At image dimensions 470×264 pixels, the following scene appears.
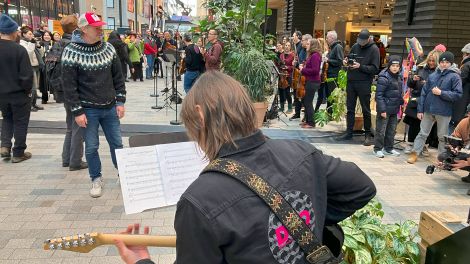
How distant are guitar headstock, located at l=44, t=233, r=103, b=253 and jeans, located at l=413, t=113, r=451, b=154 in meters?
5.29

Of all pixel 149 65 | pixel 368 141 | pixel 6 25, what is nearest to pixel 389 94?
pixel 368 141

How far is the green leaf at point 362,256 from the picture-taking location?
212 cm

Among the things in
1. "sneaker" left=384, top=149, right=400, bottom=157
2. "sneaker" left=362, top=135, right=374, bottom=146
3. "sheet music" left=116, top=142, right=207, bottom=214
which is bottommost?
"sneaker" left=384, top=149, right=400, bottom=157

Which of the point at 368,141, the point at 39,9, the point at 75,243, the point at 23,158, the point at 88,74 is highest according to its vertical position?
the point at 39,9

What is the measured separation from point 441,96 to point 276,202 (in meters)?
5.13

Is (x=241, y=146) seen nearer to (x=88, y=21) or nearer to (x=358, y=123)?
(x=88, y=21)

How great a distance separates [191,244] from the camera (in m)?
1.06

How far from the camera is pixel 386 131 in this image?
6.23 metres

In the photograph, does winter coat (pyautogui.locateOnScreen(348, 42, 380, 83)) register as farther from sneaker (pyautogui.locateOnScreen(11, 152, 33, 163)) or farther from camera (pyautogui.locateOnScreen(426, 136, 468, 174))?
sneaker (pyautogui.locateOnScreen(11, 152, 33, 163))

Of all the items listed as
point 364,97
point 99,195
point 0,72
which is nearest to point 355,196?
point 99,195

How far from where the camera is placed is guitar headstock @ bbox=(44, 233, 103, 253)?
1408 millimetres

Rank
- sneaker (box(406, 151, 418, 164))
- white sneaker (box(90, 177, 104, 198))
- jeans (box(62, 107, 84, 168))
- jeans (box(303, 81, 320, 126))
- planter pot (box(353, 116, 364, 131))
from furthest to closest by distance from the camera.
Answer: jeans (box(303, 81, 320, 126)) → planter pot (box(353, 116, 364, 131)) → sneaker (box(406, 151, 418, 164)) → jeans (box(62, 107, 84, 168)) → white sneaker (box(90, 177, 104, 198))

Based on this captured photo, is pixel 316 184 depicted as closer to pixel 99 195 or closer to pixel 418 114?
pixel 99 195

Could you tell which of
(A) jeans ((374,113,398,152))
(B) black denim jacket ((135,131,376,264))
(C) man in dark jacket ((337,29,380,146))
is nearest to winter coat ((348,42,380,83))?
(C) man in dark jacket ((337,29,380,146))
